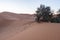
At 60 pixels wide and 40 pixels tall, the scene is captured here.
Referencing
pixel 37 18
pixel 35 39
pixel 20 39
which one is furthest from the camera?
pixel 37 18

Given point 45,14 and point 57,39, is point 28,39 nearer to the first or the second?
point 57,39

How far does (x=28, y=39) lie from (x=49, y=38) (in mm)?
1241

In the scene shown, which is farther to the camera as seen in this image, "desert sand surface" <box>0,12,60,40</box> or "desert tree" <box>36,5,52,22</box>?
"desert tree" <box>36,5,52,22</box>

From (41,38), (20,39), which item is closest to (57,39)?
(41,38)

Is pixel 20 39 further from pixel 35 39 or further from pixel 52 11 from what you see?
pixel 52 11

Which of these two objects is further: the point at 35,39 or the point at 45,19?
the point at 45,19

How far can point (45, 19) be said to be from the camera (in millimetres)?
21859

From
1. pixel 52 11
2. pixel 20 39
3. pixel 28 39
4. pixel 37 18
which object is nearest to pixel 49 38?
pixel 28 39

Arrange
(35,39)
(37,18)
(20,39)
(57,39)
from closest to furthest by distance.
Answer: (57,39) < (35,39) < (20,39) < (37,18)

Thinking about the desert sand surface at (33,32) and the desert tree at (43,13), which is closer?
the desert sand surface at (33,32)

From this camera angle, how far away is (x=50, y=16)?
21750 mm

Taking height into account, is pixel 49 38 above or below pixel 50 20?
above

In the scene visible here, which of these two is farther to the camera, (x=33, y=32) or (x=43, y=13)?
(x=43, y=13)

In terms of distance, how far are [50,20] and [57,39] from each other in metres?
14.7
